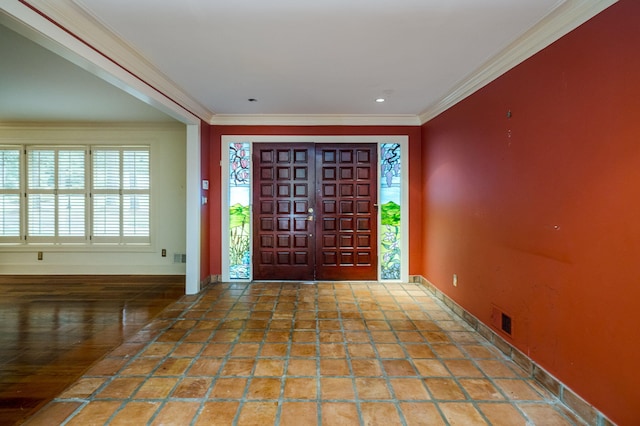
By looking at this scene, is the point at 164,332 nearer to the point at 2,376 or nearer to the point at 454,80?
the point at 2,376

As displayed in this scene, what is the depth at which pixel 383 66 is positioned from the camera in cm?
281

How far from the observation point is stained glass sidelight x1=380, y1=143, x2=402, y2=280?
4.67 m

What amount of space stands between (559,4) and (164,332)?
13.0ft

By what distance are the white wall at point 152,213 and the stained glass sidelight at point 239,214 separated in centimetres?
99

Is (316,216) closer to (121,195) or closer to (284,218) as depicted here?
(284,218)

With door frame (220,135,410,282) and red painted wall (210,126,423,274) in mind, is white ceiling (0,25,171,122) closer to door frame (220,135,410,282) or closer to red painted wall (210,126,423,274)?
red painted wall (210,126,423,274)

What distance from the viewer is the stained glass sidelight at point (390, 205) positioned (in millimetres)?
4672

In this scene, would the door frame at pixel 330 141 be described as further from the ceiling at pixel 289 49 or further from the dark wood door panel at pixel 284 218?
the ceiling at pixel 289 49

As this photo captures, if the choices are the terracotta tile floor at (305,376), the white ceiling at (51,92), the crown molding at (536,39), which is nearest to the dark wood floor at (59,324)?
the terracotta tile floor at (305,376)

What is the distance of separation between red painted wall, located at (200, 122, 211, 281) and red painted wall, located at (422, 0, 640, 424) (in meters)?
3.47

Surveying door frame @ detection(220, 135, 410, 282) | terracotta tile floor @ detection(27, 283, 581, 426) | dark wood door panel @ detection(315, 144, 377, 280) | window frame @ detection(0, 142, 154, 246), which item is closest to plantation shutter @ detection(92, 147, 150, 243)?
window frame @ detection(0, 142, 154, 246)

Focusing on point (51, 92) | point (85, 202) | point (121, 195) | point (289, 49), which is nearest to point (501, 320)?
point (289, 49)

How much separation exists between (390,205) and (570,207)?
111 inches

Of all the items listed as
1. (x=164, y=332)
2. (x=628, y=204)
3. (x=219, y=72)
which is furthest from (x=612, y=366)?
(x=219, y=72)
